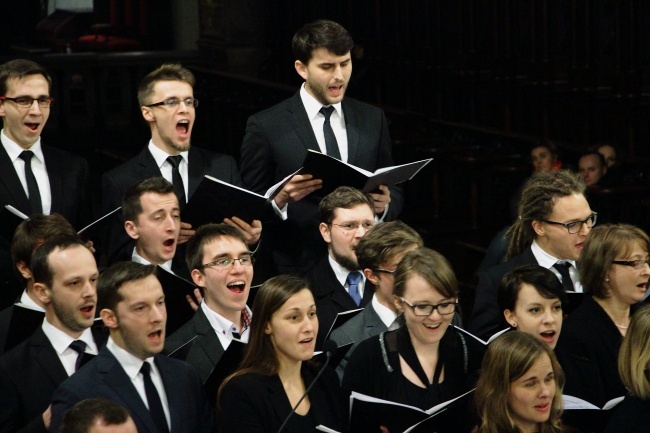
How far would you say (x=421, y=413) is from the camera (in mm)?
3141

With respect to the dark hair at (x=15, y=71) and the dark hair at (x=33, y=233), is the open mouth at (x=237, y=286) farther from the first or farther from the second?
the dark hair at (x=15, y=71)

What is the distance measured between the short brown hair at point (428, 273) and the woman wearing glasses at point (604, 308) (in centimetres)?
56

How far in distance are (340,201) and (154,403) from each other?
1.16 meters

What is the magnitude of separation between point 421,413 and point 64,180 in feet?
6.55

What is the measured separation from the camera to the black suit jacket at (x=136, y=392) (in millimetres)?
3188

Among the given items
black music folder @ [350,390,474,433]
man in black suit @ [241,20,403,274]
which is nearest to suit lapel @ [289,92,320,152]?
man in black suit @ [241,20,403,274]

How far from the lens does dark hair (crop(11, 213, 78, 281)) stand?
12.6ft

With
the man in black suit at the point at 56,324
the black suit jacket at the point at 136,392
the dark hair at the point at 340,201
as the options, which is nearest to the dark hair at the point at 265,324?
the black suit jacket at the point at 136,392

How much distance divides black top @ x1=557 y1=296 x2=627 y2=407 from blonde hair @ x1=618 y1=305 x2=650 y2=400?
361 millimetres

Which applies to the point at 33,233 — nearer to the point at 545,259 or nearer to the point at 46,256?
the point at 46,256

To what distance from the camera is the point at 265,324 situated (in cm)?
340

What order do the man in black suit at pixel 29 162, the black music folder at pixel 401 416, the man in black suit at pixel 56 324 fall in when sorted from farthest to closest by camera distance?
the man in black suit at pixel 29 162
the man in black suit at pixel 56 324
the black music folder at pixel 401 416

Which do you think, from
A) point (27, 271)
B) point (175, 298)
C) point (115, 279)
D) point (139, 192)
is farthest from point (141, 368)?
point (139, 192)

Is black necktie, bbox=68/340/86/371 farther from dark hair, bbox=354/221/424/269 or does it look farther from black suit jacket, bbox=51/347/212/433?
dark hair, bbox=354/221/424/269
